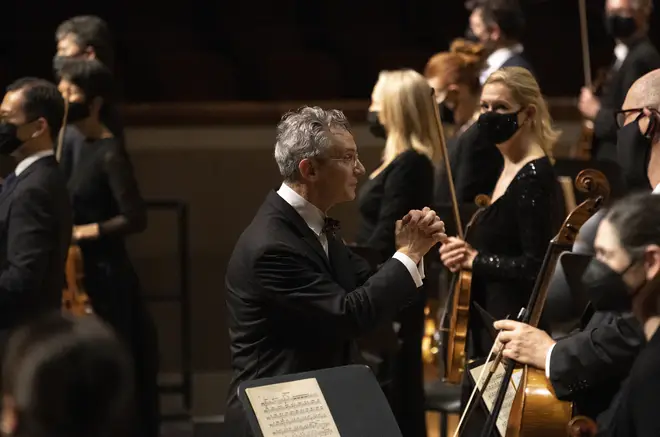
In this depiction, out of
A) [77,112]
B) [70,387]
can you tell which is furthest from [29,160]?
[70,387]

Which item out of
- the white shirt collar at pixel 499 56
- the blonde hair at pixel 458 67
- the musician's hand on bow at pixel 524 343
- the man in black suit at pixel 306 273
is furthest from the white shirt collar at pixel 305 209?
the white shirt collar at pixel 499 56

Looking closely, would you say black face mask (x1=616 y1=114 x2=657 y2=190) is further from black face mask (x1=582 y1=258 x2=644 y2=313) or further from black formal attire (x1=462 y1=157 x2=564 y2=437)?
black face mask (x1=582 y1=258 x2=644 y2=313)

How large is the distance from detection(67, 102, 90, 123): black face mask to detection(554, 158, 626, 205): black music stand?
1926 millimetres

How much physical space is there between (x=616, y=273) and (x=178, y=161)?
15.2ft

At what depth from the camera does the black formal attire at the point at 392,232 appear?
4.88 metres

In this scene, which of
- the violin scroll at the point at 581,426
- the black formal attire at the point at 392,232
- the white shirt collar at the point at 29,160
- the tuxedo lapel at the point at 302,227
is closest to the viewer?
the violin scroll at the point at 581,426

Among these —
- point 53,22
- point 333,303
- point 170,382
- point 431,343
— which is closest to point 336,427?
point 333,303

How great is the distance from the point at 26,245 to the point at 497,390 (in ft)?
5.28

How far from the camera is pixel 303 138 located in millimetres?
3350

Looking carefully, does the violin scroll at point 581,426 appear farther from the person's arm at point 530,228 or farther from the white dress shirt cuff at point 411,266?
the person's arm at point 530,228

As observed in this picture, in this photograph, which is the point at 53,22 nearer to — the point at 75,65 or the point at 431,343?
the point at 75,65

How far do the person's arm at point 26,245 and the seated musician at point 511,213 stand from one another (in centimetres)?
130

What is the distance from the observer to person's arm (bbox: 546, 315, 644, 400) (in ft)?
9.68

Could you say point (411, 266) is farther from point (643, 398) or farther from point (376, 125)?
point (376, 125)
